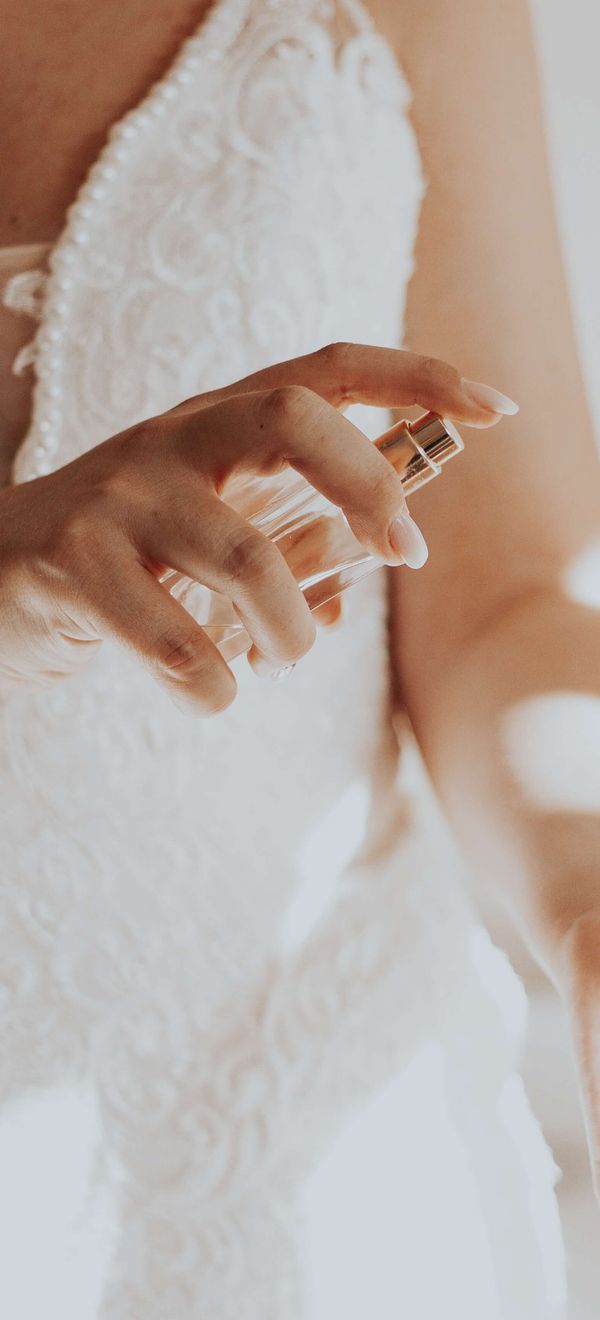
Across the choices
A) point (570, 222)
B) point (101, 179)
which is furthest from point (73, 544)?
point (570, 222)

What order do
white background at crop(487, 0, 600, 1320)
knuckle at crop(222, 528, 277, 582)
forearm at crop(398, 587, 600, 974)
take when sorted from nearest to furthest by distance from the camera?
knuckle at crop(222, 528, 277, 582)
forearm at crop(398, 587, 600, 974)
white background at crop(487, 0, 600, 1320)

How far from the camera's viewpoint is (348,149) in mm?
583

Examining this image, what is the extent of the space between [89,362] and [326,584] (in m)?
0.24

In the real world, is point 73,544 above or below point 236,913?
above

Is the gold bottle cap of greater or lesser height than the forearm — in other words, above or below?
above

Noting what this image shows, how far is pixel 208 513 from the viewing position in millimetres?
322

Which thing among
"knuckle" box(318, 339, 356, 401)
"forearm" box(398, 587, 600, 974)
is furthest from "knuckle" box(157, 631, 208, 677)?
"forearm" box(398, 587, 600, 974)

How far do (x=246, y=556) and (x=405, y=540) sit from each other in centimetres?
5

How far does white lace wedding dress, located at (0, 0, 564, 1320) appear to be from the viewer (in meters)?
0.57

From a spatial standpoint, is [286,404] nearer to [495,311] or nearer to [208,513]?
[208,513]

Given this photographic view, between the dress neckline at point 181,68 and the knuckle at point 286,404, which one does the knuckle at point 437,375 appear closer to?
the knuckle at point 286,404

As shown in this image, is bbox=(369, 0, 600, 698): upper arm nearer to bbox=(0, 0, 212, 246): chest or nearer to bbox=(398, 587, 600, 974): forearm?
A: bbox=(398, 587, 600, 974): forearm

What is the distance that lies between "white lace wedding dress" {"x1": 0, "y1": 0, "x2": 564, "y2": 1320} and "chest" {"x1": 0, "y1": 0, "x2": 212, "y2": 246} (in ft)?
0.06

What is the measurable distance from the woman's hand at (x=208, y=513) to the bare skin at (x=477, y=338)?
0.83 feet
